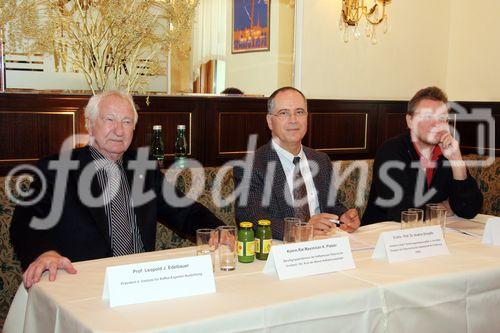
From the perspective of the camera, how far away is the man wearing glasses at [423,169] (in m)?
2.79

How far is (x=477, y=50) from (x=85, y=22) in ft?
13.9

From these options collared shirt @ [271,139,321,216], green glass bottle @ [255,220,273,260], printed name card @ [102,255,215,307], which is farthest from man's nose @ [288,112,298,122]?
printed name card @ [102,255,215,307]

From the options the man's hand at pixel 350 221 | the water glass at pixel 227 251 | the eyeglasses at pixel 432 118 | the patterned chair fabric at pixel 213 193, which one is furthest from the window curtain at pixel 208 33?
the water glass at pixel 227 251

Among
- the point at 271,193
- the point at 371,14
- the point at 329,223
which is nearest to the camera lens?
the point at 329,223

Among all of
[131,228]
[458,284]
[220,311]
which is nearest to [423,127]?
[458,284]

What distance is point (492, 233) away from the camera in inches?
88.4

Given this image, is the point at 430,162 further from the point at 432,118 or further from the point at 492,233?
the point at 492,233

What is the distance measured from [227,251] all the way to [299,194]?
3.07ft

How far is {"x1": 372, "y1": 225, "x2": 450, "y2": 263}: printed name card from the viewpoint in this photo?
1958 mm

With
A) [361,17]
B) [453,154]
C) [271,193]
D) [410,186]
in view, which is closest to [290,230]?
[271,193]

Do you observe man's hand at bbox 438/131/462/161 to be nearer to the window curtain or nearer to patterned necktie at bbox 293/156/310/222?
patterned necktie at bbox 293/156/310/222

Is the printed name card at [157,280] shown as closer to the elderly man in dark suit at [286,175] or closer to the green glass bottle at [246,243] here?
the green glass bottle at [246,243]

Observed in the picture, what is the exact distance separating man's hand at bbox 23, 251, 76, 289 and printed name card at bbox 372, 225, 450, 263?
3.32ft

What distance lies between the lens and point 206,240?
1812mm
